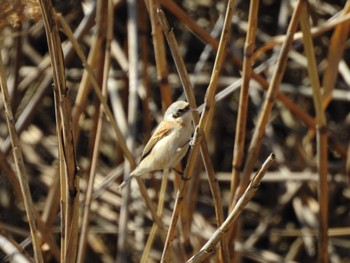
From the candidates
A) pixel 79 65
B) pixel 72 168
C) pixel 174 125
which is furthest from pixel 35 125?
pixel 72 168

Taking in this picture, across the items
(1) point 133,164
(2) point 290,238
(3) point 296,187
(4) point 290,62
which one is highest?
(1) point 133,164

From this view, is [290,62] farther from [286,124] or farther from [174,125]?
[174,125]

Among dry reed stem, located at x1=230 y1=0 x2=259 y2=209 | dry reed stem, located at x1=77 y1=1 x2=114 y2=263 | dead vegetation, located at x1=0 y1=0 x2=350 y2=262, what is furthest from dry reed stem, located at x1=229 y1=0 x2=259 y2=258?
dry reed stem, located at x1=77 y1=1 x2=114 y2=263

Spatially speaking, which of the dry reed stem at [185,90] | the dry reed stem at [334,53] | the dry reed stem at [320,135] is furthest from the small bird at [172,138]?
the dry reed stem at [334,53]

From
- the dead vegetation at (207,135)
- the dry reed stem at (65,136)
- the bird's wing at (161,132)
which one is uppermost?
the dry reed stem at (65,136)

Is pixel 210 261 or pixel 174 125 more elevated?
pixel 174 125

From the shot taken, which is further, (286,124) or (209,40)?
(286,124)

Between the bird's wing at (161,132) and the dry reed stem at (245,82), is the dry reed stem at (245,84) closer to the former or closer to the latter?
the dry reed stem at (245,82)
